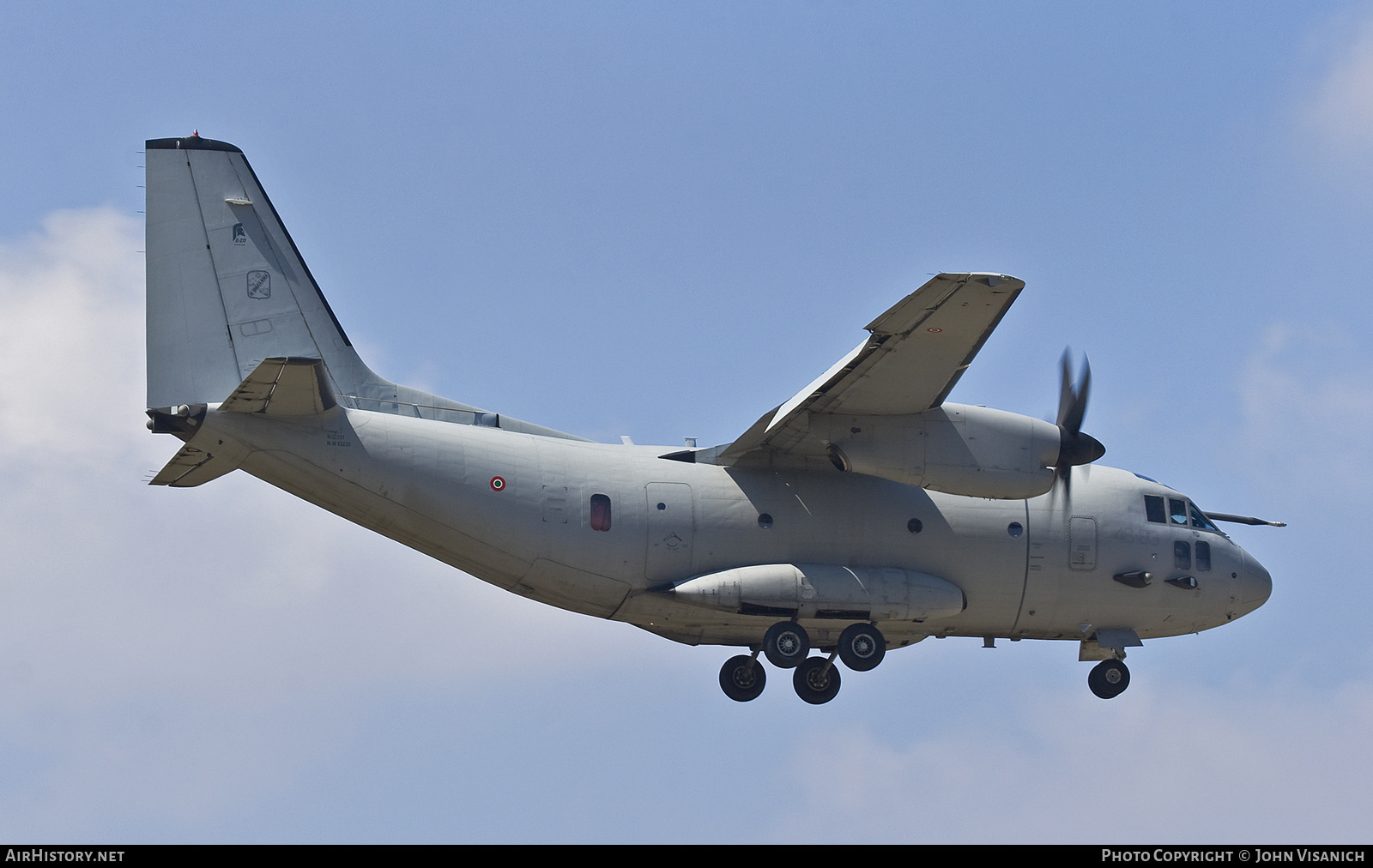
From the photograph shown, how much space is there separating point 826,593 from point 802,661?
1114 millimetres

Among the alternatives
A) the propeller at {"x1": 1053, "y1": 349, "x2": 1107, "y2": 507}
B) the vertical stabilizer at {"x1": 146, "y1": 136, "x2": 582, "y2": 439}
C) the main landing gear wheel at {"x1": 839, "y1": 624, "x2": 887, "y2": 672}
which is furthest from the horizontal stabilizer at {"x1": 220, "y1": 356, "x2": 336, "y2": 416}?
the propeller at {"x1": 1053, "y1": 349, "x2": 1107, "y2": 507}

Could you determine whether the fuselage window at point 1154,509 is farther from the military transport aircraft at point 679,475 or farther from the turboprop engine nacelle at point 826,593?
the turboprop engine nacelle at point 826,593

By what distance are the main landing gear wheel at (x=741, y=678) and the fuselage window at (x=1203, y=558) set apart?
7584 mm

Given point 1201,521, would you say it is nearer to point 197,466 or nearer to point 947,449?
point 947,449

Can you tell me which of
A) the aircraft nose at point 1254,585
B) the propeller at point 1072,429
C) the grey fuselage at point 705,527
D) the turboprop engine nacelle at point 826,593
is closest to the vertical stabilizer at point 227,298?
the grey fuselage at point 705,527

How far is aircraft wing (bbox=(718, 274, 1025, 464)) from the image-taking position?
21375 millimetres

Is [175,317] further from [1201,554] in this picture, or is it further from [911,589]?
[1201,554]

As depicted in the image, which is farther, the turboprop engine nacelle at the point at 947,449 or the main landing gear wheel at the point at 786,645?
the main landing gear wheel at the point at 786,645

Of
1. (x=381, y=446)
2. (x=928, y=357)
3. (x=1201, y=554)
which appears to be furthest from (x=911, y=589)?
(x=381, y=446)

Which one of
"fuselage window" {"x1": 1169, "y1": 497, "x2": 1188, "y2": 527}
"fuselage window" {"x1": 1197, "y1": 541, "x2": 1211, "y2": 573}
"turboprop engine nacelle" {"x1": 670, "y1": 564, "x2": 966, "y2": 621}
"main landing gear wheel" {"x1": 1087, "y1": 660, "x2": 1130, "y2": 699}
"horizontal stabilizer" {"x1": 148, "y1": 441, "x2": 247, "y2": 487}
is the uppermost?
"horizontal stabilizer" {"x1": 148, "y1": 441, "x2": 247, "y2": 487}

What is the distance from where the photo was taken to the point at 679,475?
2455cm

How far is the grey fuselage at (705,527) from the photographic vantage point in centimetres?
2283

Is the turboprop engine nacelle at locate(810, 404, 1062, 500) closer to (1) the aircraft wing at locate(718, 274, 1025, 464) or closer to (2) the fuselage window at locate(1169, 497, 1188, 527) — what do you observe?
(1) the aircraft wing at locate(718, 274, 1025, 464)

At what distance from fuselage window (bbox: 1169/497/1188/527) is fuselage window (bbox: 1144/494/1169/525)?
165mm
